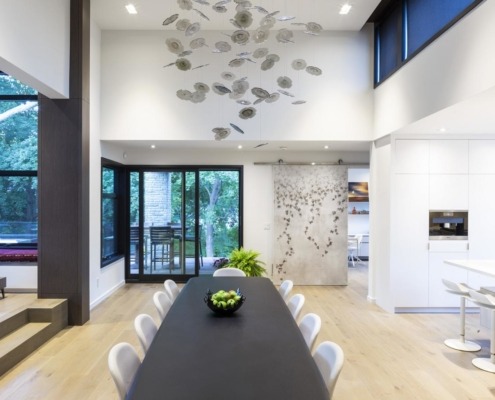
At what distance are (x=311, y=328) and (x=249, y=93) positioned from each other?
405 centimetres

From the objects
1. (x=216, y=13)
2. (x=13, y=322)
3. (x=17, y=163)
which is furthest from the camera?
(x=17, y=163)

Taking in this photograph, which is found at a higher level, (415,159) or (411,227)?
(415,159)

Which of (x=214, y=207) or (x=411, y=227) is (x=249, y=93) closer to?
(x=214, y=207)

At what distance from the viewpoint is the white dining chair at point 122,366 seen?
185 centimetres

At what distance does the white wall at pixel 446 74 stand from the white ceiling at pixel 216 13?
1.10 meters

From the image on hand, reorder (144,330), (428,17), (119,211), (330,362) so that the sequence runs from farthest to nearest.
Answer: (119,211) → (428,17) → (144,330) → (330,362)

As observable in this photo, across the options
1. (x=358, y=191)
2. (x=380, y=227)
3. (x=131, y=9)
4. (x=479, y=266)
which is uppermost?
(x=131, y=9)

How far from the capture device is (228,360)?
1.91 metres

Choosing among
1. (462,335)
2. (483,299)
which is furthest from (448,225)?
(483,299)

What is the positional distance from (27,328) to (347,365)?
3.43 metres

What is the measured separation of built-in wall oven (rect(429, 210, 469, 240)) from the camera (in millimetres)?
5094

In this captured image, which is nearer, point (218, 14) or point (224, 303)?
point (224, 303)

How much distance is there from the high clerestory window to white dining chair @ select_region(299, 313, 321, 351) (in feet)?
10.0

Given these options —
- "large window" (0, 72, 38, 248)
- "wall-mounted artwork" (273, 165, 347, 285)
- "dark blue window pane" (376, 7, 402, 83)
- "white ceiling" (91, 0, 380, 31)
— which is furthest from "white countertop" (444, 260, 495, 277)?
"large window" (0, 72, 38, 248)
